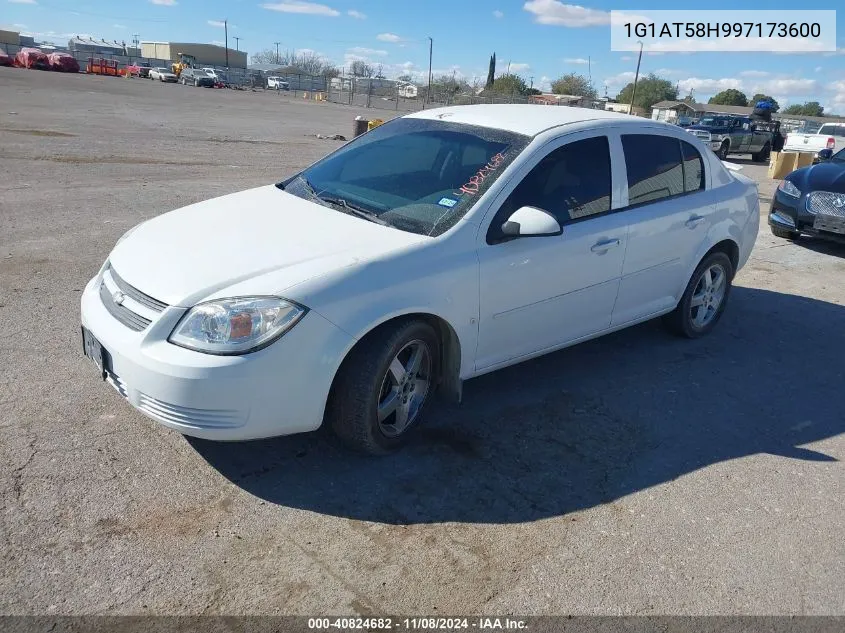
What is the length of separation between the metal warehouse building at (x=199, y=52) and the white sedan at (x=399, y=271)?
124159 millimetres

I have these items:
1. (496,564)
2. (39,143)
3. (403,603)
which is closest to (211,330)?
(403,603)

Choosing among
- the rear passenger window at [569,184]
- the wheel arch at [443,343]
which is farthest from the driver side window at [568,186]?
the wheel arch at [443,343]

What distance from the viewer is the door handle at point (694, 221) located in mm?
5141

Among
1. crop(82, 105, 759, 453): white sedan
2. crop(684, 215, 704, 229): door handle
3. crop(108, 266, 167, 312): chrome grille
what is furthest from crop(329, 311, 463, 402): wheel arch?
crop(684, 215, 704, 229): door handle

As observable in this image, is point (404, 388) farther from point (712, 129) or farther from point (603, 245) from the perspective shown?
point (712, 129)

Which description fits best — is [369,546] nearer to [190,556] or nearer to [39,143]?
[190,556]

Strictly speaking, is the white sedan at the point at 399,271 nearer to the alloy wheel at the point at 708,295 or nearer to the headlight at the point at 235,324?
the headlight at the point at 235,324

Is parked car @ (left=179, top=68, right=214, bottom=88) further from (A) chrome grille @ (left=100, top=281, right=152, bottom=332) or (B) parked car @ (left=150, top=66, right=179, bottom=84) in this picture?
(A) chrome grille @ (left=100, top=281, right=152, bottom=332)

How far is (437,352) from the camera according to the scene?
3.83 m

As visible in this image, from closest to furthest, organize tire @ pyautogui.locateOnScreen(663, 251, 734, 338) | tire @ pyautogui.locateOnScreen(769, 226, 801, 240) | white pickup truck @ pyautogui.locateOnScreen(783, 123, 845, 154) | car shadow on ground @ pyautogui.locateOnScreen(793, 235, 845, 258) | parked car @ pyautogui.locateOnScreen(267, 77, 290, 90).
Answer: tire @ pyautogui.locateOnScreen(663, 251, 734, 338), car shadow on ground @ pyautogui.locateOnScreen(793, 235, 845, 258), tire @ pyautogui.locateOnScreen(769, 226, 801, 240), white pickup truck @ pyautogui.locateOnScreen(783, 123, 845, 154), parked car @ pyautogui.locateOnScreen(267, 77, 290, 90)

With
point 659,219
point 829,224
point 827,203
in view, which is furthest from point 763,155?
point 659,219

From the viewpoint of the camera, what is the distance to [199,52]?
12038 centimetres

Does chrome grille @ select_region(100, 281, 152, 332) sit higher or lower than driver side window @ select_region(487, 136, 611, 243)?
lower

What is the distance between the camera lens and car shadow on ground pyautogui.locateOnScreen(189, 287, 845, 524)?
3.38m
